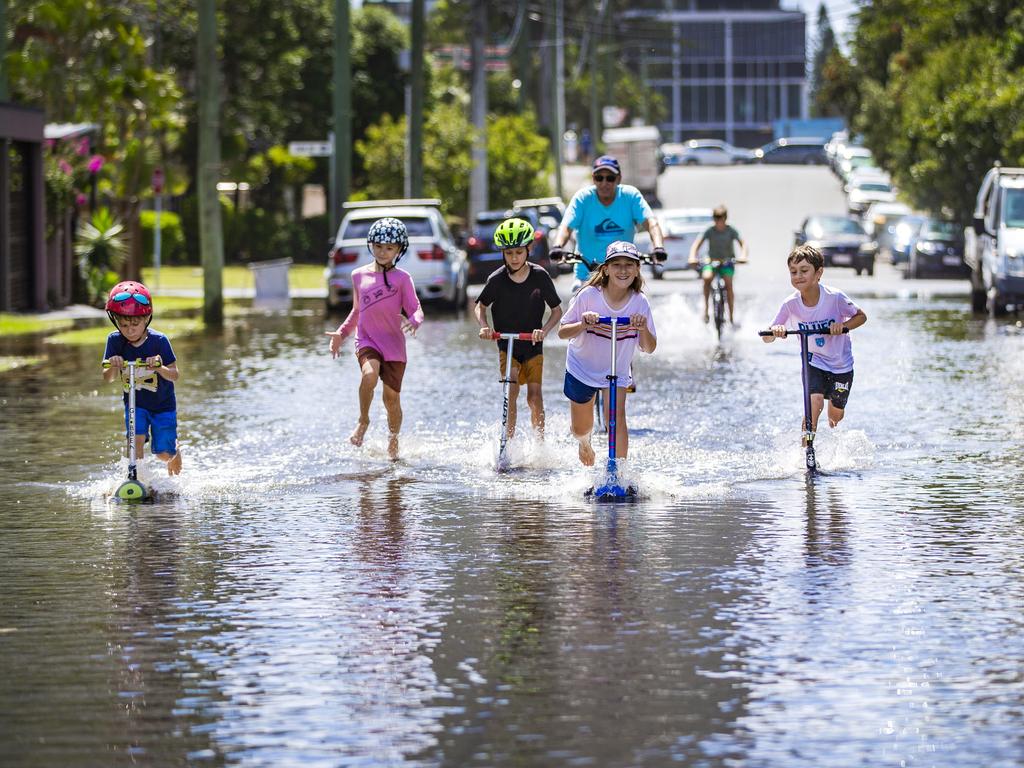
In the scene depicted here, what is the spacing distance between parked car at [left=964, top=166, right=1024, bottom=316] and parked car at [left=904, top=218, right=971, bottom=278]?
558 inches

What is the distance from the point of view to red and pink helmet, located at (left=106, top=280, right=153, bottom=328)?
38.6 ft

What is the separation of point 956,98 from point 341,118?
683 inches

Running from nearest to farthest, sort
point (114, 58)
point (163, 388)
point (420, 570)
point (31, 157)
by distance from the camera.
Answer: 1. point (420, 570)
2. point (163, 388)
3. point (31, 157)
4. point (114, 58)

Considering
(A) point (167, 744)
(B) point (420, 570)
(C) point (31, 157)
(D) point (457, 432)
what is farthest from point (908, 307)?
(A) point (167, 744)

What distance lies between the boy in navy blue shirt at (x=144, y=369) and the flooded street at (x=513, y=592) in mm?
347

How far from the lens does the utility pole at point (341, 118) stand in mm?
42219

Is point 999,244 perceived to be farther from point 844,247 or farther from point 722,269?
point 844,247

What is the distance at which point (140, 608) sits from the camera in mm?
8906

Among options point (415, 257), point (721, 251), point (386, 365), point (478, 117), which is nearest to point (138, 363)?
point (386, 365)

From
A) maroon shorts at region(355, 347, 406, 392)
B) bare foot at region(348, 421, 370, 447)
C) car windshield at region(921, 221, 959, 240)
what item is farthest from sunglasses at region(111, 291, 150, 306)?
car windshield at region(921, 221, 959, 240)

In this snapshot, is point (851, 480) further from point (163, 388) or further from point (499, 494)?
point (163, 388)

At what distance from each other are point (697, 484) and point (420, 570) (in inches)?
130

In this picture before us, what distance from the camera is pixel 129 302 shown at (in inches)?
463

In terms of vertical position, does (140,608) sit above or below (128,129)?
below
